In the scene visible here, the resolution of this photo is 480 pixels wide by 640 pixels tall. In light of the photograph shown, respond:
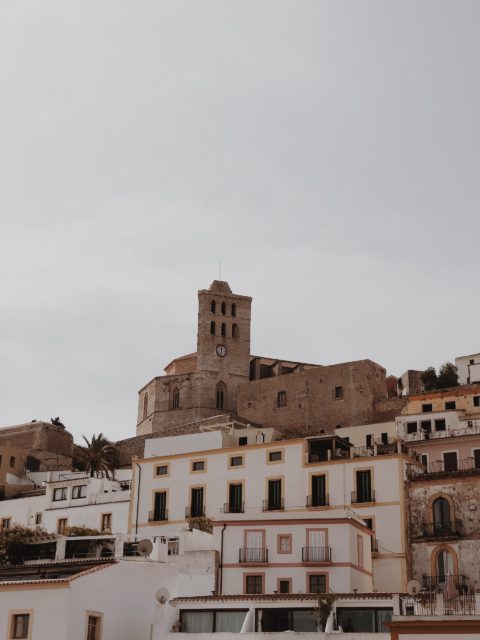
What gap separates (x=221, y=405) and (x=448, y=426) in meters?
34.9

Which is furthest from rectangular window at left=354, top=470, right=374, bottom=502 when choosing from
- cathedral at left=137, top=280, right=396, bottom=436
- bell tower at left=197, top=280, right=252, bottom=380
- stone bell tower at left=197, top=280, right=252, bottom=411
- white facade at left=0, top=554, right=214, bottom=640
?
bell tower at left=197, top=280, right=252, bottom=380

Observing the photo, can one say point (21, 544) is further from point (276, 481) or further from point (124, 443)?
point (124, 443)

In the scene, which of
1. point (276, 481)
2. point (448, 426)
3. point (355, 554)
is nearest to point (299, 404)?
point (448, 426)

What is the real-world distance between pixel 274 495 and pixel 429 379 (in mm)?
31047

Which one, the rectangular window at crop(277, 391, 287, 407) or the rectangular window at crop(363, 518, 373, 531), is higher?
the rectangular window at crop(277, 391, 287, 407)

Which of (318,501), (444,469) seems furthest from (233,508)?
(444,469)

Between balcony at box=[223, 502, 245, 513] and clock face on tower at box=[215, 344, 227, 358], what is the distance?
4130 centimetres

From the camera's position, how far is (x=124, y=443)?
81.6 m

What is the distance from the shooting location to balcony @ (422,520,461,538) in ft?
151

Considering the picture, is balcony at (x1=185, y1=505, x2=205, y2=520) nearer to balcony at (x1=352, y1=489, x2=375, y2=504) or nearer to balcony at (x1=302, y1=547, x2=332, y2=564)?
balcony at (x1=352, y1=489, x2=375, y2=504)

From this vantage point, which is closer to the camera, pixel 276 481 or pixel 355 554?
pixel 355 554

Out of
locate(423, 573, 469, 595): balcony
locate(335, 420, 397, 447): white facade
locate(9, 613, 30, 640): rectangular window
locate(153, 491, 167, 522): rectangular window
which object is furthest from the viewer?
locate(335, 420, 397, 447): white facade

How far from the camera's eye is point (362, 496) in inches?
1895

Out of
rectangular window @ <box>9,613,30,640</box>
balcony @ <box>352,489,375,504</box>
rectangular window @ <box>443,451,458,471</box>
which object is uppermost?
rectangular window @ <box>443,451,458,471</box>
